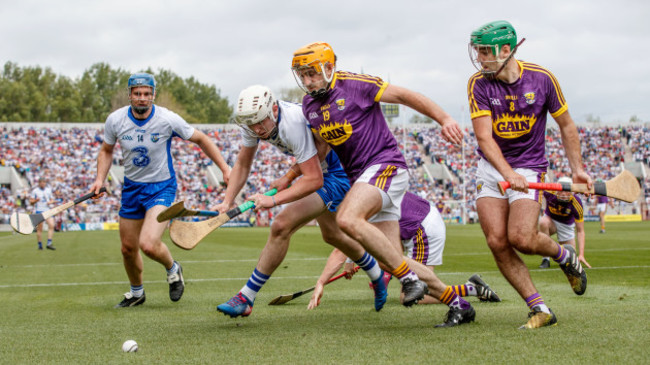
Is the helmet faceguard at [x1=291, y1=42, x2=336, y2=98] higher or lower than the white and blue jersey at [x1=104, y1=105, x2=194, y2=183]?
higher

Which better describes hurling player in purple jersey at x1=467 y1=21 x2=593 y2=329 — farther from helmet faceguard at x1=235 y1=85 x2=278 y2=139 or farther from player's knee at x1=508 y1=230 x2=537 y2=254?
helmet faceguard at x1=235 y1=85 x2=278 y2=139

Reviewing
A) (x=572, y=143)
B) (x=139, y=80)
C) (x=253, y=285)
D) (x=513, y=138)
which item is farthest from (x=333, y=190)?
(x=139, y=80)

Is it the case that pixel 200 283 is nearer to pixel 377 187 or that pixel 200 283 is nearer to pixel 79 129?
pixel 377 187

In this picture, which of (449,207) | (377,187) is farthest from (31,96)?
(377,187)

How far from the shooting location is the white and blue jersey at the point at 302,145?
19.6 feet

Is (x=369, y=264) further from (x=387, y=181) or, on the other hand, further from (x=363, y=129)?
(x=363, y=129)

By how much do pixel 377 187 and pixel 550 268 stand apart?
23.0 feet

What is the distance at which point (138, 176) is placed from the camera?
26.0ft

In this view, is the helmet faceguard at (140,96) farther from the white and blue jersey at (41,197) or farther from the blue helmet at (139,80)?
the white and blue jersey at (41,197)

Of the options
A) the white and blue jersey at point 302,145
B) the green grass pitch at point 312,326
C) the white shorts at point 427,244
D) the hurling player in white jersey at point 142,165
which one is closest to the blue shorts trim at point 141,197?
the hurling player in white jersey at point 142,165

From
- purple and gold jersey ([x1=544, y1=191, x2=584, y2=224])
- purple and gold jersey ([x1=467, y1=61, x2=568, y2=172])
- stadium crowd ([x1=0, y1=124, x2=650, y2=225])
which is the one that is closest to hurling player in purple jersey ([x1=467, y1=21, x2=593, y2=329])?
purple and gold jersey ([x1=467, y1=61, x2=568, y2=172])

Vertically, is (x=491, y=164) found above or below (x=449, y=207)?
above

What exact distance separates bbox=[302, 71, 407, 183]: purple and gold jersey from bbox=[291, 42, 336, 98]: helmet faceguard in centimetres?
9

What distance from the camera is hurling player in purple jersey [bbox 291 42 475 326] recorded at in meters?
5.58
